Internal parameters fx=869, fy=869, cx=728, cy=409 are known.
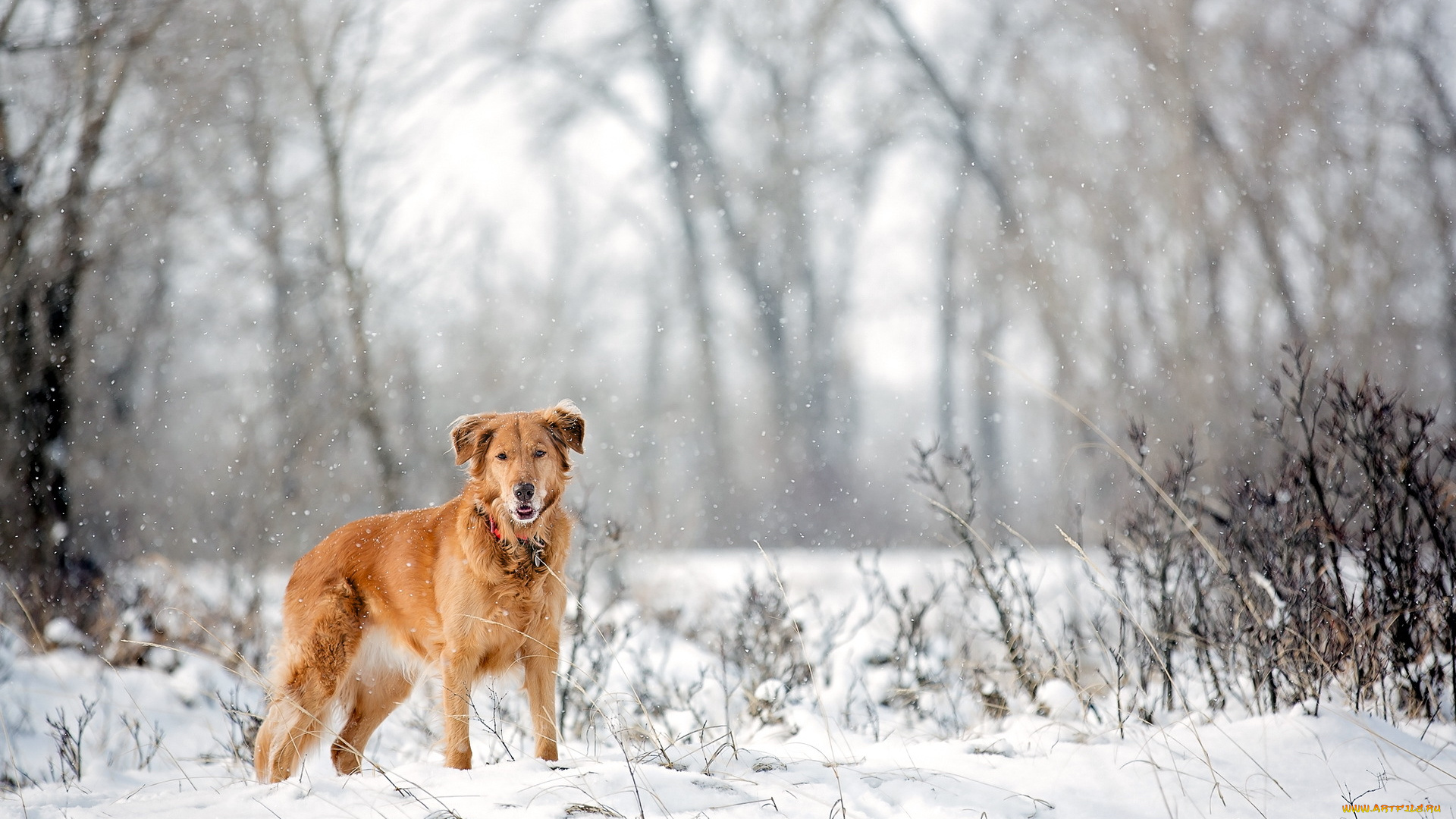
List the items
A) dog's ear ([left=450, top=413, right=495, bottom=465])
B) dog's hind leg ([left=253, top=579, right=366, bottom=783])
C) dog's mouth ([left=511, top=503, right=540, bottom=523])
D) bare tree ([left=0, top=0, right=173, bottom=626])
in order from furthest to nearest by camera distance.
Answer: bare tree ([left=0, top=0, right=173, bottom=626]) < dog's ear ([left=450, top=413, right=495, bottom=465]) < dog's hind leg ([left=253, top=579, right=366, bottom=783]) < dog's mouth ([left=511, top=503, right=540, bottom=523])

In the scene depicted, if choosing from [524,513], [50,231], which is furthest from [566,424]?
[50,231]

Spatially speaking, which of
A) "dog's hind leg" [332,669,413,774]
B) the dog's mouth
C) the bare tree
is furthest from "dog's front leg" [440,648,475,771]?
the bare tree

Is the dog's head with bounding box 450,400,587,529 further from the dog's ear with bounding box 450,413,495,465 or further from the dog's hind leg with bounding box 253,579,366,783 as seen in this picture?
the dog's hind leg with bounding box 253,579,366,783

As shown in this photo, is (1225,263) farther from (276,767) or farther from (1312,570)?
(276,767)

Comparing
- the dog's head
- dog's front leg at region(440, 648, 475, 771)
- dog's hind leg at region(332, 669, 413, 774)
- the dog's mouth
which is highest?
the dog's head

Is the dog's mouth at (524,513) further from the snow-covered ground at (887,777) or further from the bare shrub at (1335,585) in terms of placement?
the bare shrub at (1335,585)

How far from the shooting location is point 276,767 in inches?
129

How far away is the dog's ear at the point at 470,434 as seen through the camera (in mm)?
3398

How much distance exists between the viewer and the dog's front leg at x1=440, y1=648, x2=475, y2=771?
3.02m

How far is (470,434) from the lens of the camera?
341 cm

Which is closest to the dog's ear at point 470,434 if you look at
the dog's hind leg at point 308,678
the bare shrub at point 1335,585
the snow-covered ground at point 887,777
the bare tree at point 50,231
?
the dog's hind leg at point 308,678

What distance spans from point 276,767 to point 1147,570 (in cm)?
373

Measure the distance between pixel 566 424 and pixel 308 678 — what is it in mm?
1376

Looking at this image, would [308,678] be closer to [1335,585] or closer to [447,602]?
[447,602]
